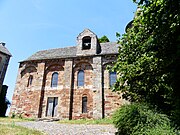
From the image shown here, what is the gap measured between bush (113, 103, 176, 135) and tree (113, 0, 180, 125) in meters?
0.71

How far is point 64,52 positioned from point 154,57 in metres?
18.3

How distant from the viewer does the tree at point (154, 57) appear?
8.00m

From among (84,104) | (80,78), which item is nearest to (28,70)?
(80,78)

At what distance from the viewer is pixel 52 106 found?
2272cm

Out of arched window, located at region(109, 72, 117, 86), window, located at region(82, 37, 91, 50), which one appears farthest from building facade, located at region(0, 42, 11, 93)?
arched window, located at region(109, 72, 117, 86)

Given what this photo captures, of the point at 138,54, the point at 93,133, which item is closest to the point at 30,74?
the point at 93,133

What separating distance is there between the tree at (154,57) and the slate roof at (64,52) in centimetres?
1162

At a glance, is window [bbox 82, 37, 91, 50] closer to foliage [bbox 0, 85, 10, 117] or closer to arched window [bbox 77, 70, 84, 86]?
arched window [bbox 77, 70, 84, 86]

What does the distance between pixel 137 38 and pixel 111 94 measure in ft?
38.4

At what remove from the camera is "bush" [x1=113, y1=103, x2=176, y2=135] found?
7.84 meters

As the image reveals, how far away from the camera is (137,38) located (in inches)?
436

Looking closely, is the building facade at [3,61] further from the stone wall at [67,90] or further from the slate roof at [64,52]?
the slate roof at [64,52]

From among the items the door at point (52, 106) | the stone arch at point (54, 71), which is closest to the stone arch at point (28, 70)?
the stone arch at point (54, 71)

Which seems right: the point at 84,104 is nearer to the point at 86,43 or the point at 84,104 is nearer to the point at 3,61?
the point at 86,43
